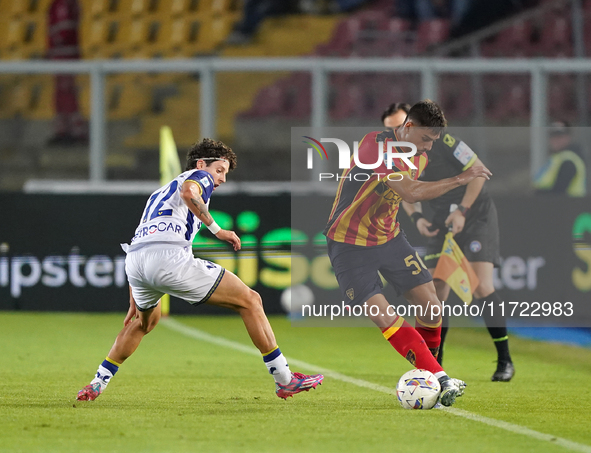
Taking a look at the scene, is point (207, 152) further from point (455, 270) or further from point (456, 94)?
point (456, 94)

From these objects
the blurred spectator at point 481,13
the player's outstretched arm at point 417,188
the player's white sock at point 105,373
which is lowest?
the player's white sock at point 105,373

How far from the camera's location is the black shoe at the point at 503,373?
24.7 feet

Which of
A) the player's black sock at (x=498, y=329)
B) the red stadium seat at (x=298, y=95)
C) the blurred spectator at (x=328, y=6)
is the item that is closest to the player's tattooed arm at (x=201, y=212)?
the player's black sock at (x=498, y=329)

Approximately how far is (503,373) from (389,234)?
1.89 meters

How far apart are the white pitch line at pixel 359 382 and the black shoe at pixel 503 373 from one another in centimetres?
98

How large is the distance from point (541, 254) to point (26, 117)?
6.39m

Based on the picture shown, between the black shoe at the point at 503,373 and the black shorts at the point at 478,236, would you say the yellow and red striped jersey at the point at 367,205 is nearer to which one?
the black shorts at the point at 478,236

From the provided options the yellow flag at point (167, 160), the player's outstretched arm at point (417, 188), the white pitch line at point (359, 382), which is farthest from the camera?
the yellow flag at point (167, 160)

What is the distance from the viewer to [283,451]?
4664mm

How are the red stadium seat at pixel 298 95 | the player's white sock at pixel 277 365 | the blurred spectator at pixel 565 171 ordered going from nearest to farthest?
the player's white sock at pixel 277 365
the blurred spectator at pixel 565 171
the red stadium seat at pixel 298 95

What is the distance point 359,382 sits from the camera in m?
7.34

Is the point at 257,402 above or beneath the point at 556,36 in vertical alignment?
beneath

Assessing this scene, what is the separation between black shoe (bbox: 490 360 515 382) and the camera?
7.54 m

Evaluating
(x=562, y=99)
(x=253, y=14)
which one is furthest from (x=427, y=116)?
(x=253, y=14)
